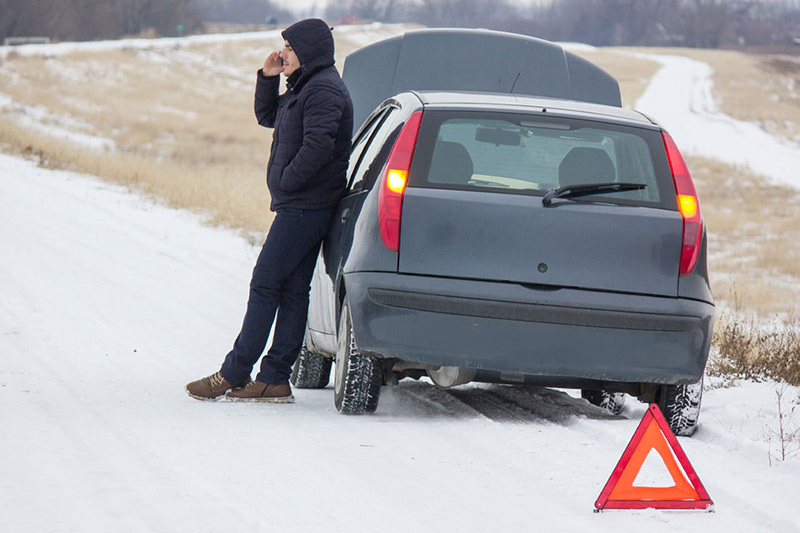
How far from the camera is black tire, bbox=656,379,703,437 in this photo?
5.54 meters

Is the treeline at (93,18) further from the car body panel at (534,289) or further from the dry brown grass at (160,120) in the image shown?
the car body panel at (534,289)

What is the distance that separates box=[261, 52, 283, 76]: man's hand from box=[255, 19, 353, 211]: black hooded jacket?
0.19 metres

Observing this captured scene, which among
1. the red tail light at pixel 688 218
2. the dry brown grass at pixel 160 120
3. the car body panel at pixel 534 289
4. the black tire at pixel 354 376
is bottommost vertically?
the dry brown grass at pixel 160 120

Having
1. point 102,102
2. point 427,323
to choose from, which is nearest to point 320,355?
point 427,323

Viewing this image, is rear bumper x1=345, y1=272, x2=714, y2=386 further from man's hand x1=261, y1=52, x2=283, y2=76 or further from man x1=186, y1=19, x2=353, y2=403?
man's hand x1=261, y1=52, x2=283, y2=76

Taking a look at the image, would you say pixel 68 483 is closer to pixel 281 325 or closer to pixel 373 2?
pixel 281 325

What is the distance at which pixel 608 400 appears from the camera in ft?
22.1

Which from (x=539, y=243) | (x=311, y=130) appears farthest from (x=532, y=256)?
(x=311, y=130)

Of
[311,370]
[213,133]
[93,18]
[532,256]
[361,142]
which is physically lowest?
[213,133]

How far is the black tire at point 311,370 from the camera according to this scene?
23.8ft

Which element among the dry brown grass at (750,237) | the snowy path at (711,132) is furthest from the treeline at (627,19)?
the dry brown grass at (750,237)

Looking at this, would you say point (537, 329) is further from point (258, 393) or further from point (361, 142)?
point (361, 142)

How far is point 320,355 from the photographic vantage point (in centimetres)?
719

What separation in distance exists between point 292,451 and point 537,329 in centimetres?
119
